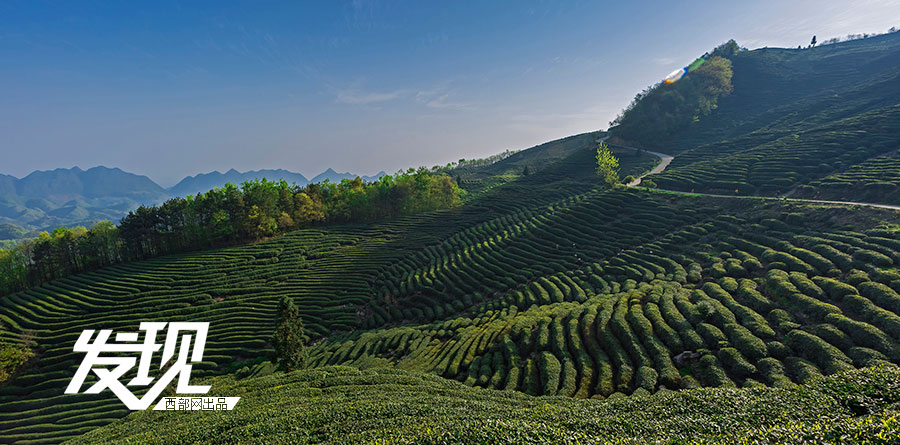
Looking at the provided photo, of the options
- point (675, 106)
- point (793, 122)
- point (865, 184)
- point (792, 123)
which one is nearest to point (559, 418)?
point (865, 184)

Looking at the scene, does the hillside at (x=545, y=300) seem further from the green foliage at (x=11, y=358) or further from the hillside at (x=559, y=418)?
the hillside at (x=559, y=418)

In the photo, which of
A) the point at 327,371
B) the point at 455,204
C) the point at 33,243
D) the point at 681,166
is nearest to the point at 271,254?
the point at 33,243

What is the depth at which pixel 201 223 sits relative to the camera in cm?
5881

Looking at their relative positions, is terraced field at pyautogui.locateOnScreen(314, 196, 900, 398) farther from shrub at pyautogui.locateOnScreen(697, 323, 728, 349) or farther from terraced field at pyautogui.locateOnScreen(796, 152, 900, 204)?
terraced field at pyautogui.locateOnScreen(796, 152, 900, 204)

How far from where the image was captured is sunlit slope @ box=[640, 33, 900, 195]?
1991 inches

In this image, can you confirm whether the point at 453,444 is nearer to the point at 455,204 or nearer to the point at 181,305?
the point at 181,305

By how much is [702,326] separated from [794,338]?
394 centimetres

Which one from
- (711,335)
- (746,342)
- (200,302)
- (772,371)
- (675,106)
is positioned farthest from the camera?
(675,106)

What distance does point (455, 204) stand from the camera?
84.6 m

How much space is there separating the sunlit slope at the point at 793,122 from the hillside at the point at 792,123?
0.11 meters

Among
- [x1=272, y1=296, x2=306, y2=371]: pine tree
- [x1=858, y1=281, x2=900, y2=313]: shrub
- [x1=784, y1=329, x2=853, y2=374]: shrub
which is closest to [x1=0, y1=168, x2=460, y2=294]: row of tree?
[x1=272, y1=296, x2=306, y2=371]: pine tree

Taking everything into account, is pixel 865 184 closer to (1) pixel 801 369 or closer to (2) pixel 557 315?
(1) pixel 801 369

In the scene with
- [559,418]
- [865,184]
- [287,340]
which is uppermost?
[559,418]

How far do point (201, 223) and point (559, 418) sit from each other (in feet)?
222
